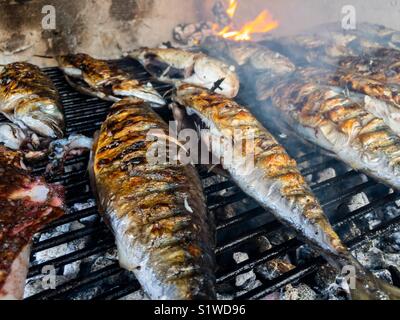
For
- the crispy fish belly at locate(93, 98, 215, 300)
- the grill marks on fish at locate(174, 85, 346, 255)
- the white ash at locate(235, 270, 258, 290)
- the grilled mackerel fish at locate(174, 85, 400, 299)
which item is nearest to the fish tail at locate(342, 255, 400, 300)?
the grilled mackerel fish at locate(174, 85, 400, 299)

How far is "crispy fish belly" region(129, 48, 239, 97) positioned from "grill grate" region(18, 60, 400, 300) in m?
0.87

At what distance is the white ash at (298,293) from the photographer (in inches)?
110

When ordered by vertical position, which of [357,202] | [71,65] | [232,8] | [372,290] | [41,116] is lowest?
[357,202]

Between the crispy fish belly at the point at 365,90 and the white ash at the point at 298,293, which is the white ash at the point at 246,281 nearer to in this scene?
the white ash at the point at 298,293

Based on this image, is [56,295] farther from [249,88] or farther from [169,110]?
[249,88]

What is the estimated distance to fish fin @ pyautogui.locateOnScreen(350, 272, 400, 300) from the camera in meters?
2.10

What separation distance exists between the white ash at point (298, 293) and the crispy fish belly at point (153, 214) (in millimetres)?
758

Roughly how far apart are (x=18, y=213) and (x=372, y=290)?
7.88ft

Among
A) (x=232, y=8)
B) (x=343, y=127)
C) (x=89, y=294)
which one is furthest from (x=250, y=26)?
(x=89, y=294)

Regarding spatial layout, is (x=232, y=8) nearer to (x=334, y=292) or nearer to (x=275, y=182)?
(x=275, y=182)

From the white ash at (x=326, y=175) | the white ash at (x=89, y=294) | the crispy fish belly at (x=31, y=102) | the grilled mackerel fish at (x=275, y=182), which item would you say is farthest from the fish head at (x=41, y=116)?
the white ash at (x=326, y=175)

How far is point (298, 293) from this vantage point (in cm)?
282

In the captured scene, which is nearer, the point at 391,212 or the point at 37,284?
the point at 37,284

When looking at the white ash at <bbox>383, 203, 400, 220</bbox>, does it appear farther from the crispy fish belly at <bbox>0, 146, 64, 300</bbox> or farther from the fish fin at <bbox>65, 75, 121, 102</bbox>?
the fish fin at <bbox>65, 75, 121, 102</bbox>
